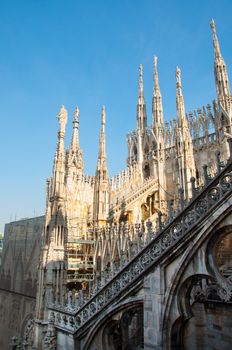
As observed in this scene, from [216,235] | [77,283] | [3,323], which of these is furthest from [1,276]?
[216,235]

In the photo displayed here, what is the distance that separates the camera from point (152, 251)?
637 cm

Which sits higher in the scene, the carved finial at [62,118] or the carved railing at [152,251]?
the carved finial at [62,118]

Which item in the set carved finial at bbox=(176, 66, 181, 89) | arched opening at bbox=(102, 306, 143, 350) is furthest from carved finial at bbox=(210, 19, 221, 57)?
arched opening at bbox=(102, 306, 143, 350)

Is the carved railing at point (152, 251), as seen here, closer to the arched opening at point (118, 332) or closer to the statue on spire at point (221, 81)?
the arched opening at point (118, 332)

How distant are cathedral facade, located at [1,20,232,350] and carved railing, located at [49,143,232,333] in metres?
0.03

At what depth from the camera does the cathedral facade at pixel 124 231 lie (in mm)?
6145

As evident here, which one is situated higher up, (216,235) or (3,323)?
(216,235)

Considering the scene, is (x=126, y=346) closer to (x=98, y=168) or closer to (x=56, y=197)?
(x=56, y=197)

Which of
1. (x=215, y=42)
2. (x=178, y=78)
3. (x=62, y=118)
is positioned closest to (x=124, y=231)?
(x=62, y=118)

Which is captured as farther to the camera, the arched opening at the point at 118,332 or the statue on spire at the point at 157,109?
the statue on spire at the point at 157,109

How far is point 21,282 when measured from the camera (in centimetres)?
2014

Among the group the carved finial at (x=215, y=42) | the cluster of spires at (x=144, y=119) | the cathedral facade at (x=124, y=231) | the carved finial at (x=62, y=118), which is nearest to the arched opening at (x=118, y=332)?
the cathedral facade at (x=124, y=231)

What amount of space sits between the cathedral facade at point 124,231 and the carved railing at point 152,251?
0.03 meters

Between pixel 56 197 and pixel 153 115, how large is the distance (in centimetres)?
1627
